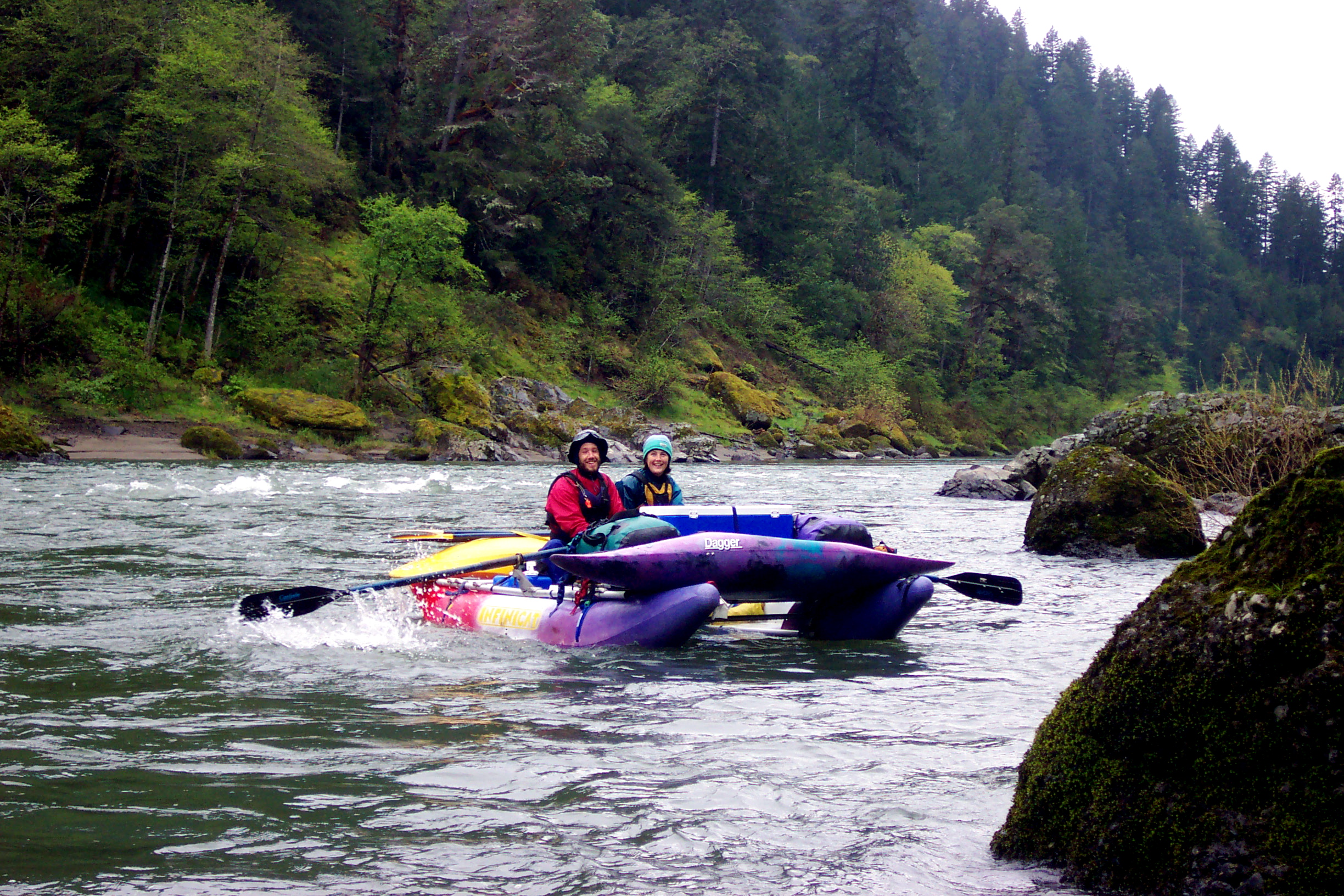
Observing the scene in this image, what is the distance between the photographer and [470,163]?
3403 centimetres

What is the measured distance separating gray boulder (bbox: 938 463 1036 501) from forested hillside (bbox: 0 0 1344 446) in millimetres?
6411

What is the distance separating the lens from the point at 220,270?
26125mm

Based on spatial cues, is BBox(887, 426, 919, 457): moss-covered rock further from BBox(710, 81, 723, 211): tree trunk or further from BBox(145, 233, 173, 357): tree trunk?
BBox(145, 233, 173, 357): tree trunk

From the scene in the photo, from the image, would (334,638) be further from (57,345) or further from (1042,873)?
(57,345)

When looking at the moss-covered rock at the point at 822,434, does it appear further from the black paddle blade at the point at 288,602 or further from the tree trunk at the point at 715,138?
the black paddle blade at the point at 288,602

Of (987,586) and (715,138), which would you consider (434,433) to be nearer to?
(987,586)

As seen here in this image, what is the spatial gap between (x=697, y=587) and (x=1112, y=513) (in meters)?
6.33

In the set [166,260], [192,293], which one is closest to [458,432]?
[166,260]

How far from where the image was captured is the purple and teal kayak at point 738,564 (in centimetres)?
599

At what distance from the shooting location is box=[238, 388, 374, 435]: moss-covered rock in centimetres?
2433

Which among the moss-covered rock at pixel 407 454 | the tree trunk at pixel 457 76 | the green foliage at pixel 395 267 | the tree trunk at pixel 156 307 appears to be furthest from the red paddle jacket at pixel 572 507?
the tree trunk at pixel 457 76

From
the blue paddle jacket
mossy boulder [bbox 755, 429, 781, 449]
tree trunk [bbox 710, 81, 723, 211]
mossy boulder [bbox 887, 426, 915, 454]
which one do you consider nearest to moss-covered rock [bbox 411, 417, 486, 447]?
mossy boulder [bbox 755, 429, 781, 449]

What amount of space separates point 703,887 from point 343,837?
1.11 metres

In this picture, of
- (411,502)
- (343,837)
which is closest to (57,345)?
(411,502)
